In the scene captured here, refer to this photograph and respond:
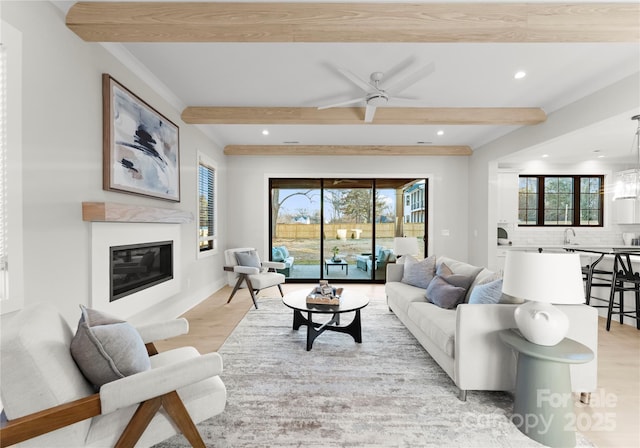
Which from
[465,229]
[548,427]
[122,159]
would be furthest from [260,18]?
[465,229]

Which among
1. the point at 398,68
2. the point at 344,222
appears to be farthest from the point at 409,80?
the point at 344,222

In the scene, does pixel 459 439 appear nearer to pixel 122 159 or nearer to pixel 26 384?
pixel 26 384

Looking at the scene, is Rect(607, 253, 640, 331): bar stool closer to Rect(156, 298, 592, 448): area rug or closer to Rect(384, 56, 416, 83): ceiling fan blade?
Rect(156, 298, 592, 448): area rug

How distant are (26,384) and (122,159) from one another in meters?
2.05

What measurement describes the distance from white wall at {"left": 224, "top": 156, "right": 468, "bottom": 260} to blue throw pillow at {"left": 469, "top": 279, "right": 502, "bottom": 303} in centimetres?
377

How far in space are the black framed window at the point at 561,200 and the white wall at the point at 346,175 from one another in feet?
4.36

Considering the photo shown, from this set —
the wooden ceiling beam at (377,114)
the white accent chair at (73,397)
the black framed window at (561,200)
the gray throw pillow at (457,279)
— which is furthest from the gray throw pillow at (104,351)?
the black framed window at (561,200)

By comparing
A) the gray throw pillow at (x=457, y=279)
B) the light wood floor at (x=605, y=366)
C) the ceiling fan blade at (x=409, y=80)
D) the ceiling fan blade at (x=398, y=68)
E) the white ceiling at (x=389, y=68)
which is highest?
the white ceiling at (x=389, y=68)

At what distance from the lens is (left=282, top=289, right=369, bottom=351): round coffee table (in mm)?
2896

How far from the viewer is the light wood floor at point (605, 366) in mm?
1852

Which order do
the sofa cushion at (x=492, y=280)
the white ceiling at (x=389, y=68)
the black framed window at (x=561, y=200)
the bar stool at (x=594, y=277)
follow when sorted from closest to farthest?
1. the sofa cushion at (x=492, y=280)
2. the white ceiling at (x=389, y=68)
3. the bar stool at (x=594, y=277)
4. the black framed window at (x=561, y=200)

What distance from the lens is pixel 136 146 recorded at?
2.88 metres

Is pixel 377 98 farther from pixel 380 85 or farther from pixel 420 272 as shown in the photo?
pixel 420 272

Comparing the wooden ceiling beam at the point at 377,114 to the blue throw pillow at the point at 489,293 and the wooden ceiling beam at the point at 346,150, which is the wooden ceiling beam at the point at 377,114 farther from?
the blue throw pillow at the point at 489,293
